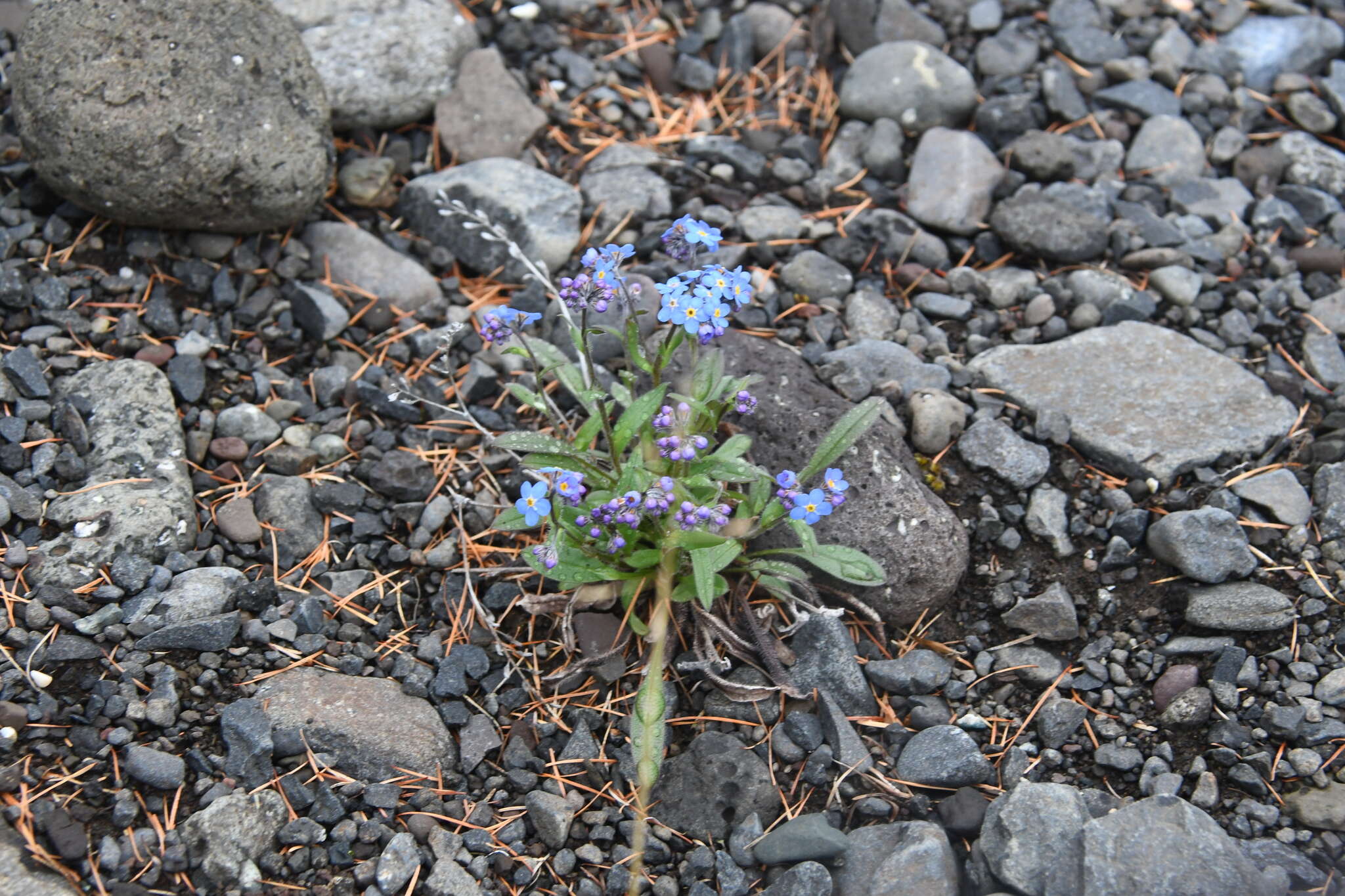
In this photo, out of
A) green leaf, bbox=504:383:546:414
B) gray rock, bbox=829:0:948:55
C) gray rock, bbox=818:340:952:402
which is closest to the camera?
green leaf, bbox=504:383:546:414

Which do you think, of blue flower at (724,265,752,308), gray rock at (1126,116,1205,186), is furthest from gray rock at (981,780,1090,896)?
gray rock at (1126,116,1205,186)

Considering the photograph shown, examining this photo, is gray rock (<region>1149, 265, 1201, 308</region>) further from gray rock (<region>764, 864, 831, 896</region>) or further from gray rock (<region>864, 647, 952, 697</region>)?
gray rock (<region>764, 864, 831, 896</region>)

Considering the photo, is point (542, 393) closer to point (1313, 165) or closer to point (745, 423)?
point (745, 423)

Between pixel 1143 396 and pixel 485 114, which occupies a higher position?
pixel 485 114

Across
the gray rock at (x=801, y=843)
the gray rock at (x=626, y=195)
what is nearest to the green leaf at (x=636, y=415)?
the gray rock at (x=801, y=843)

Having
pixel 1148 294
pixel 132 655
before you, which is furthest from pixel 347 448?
pixel 1148 294

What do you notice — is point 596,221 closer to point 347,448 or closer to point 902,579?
point 347,448

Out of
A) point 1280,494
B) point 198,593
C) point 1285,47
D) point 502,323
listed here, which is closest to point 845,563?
point 502,323
